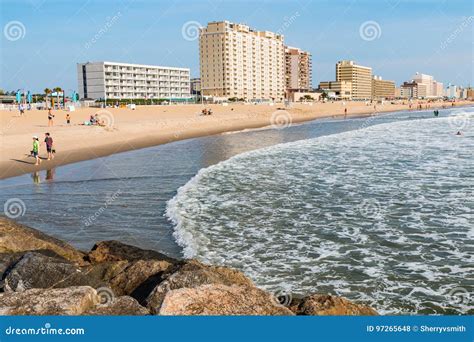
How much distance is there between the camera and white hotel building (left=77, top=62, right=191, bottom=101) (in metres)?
131

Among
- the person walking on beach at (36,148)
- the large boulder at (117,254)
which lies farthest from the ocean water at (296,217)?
the person walking on beach at (36,148)

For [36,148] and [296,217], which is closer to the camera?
[296,217]

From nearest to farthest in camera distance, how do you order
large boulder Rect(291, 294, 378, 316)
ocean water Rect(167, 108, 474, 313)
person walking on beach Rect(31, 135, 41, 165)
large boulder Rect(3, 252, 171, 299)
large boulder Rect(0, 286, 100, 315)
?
large boulder Rect(0, 286, 100, 315), large boulder Rect(291, 294, 378, 316), large boulder Rect(3, 252, 171, 299), ocean water Rect(167, 108, 474, 313), person walking on beach Rect(31, 135, 41, 165)

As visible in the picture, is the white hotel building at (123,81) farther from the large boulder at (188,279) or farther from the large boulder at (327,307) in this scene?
the large boulder at (327,307)

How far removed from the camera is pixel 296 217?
1384 centimetres

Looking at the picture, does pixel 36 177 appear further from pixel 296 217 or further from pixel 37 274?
pixel 37 274

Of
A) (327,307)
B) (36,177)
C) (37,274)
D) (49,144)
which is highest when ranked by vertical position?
(49,144)

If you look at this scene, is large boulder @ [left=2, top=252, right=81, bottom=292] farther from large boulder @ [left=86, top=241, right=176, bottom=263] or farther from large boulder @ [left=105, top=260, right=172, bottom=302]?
large boulder @ [left=86, top=241, right=176, bottom=263]

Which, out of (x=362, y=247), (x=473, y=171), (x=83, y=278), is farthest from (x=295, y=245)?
(x=473, y=171)

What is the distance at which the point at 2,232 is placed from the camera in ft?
30.2

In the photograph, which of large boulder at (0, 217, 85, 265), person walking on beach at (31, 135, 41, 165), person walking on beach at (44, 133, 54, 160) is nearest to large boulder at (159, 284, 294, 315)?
large boulder at (0, 217, 85, 265)

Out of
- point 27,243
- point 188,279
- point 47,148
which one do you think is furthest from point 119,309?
point 47,148

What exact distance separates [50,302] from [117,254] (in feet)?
12.7

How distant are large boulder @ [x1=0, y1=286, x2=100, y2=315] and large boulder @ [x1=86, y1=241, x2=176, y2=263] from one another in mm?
3466
